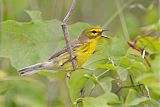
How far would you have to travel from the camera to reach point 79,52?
311 cm

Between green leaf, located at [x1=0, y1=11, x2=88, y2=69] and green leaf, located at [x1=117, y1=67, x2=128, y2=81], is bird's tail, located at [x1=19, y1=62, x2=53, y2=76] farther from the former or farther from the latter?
green leaf, located at [x1=117, y1=67, x2=128, y2=81]

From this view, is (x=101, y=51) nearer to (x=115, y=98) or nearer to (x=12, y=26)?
(x=115, y=98)

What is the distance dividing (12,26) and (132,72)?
0.85 m

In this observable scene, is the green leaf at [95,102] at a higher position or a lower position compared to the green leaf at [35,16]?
lower

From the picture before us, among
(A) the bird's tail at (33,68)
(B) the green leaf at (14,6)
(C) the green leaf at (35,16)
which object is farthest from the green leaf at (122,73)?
(B) the green leaf at (14,6)

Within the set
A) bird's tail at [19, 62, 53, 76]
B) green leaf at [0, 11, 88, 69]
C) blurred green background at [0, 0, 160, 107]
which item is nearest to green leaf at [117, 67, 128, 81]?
blurred green background at [0, 0, 160, 107]

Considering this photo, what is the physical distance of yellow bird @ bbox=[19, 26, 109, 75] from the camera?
298 centimetres

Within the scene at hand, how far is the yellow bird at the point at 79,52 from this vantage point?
9.77ft

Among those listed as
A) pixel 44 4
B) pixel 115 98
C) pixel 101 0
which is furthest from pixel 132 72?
pixel 101 0

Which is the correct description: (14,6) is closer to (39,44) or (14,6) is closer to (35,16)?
(35,16)

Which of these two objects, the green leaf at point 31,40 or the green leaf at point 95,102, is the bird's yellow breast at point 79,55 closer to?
the green leaf at point 31,40

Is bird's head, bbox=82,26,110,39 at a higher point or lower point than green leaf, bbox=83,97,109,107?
higher

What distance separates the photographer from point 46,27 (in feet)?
8.31

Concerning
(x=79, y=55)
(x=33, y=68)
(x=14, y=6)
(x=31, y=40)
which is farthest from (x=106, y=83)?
(x=14, y=6)
